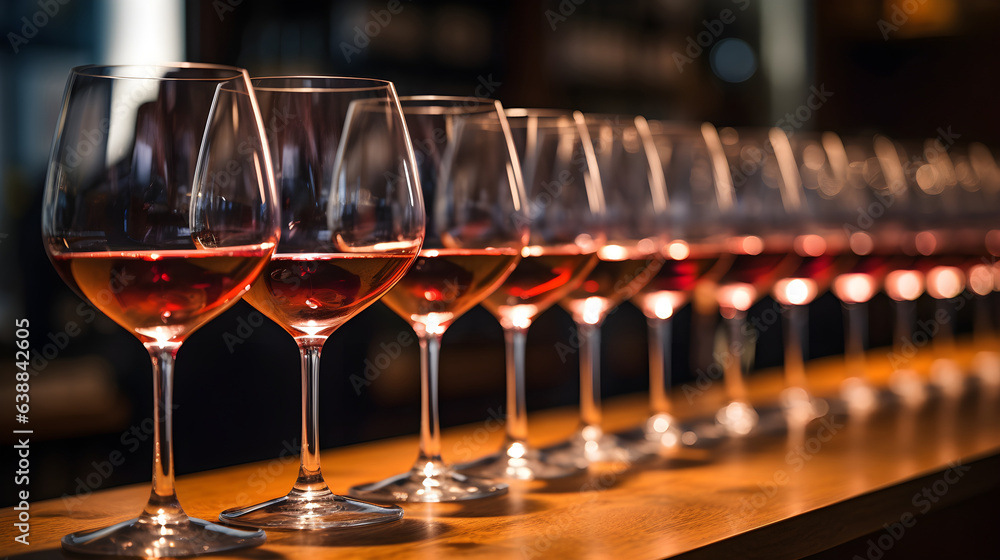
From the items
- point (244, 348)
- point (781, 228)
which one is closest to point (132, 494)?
point (781, 228)

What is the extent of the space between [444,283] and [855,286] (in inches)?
47.9

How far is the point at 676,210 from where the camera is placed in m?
1.27

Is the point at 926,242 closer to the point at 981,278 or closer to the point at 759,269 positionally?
the point at 981,278

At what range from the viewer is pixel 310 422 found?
0.73 m

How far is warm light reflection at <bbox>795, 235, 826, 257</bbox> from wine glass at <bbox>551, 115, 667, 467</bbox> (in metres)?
0.41

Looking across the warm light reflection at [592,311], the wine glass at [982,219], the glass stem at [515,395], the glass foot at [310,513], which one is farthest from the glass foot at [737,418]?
the wine glass at [982,219]

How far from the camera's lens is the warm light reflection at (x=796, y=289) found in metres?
1.62

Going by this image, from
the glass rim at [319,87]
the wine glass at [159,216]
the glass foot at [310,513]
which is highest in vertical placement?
the glass rim at [319,87]

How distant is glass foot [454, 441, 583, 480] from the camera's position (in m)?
0.94

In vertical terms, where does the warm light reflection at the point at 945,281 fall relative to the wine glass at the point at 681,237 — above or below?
below

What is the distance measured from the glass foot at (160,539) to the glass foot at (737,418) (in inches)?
27.9

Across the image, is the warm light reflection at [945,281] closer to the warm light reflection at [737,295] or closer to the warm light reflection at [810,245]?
the warm light reflection at [810,245]

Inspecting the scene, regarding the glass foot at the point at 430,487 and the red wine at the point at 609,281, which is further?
the red wine at the point at 609,281

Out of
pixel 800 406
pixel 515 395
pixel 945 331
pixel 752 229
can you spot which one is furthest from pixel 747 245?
pixel 945 331
